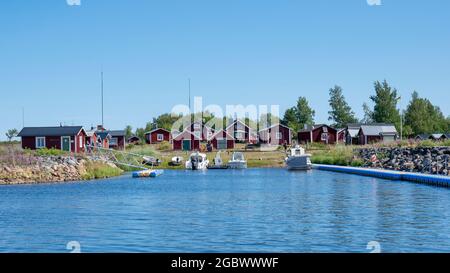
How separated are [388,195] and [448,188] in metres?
5.43

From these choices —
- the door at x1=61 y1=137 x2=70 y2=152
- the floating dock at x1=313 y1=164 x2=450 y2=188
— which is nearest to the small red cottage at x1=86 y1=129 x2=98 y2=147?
the door at x1=61 y1=137 x2=70 y2=152

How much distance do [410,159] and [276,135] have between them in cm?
4521

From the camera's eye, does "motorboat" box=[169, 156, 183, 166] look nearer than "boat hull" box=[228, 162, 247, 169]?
No

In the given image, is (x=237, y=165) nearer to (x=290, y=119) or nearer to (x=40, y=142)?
(x=40, y=142)

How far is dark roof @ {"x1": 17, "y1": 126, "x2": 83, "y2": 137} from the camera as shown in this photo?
240 feet

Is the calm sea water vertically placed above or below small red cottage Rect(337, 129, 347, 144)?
below

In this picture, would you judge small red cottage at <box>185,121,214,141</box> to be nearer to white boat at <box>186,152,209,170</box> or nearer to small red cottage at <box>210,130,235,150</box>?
small red cottage at <box>210,130,235,150</box>

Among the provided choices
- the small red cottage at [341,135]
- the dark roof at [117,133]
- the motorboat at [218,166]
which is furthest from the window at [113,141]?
the small red cottage at [341,135]

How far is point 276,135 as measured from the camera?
101188 mm

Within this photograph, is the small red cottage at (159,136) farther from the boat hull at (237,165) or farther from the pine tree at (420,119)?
the pine tree at (420,119)

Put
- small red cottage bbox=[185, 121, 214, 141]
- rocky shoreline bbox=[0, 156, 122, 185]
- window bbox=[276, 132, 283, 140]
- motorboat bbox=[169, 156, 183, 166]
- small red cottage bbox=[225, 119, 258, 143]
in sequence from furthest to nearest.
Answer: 1. small red cottage bbox=[225, 119, 258, 143]
2. window bbox=[276, 132, 283, 140]
3. small red cottage bbox=[185, 121, 214, 141]
4. motorboat bbox=[169, 156, 183, 166]
5. rocky shoreline bbox=[0, 156, 122, 185]

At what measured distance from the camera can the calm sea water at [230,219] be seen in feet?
63.1

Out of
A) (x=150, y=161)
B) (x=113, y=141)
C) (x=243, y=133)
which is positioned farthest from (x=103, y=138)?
(x=243, y=133)
